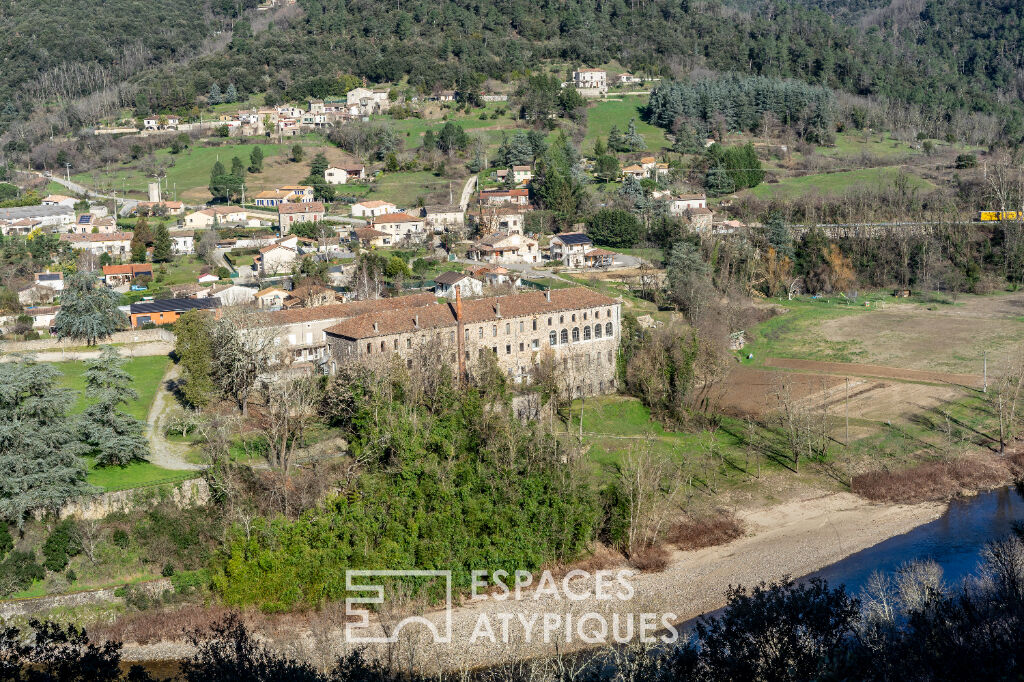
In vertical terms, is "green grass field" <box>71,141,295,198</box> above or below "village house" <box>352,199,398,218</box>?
above

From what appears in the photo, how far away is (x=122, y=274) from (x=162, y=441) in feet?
87.3

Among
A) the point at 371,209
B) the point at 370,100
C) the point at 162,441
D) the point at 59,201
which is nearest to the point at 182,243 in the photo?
the point at 371,209

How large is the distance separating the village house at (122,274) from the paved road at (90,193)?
59.0 ft

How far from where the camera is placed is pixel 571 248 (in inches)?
2290

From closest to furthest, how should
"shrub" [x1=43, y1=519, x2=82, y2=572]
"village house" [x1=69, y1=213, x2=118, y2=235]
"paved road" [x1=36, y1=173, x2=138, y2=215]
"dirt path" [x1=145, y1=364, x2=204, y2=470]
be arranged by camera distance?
"shrub" [x1=43, y1=519, x2=82, y2=572]
"dirt path" [x1=145, y1=364, x2=204, y2=470]
"village house" [x1=69, y1=213, x2=118, y2=235]
"paved road" [x1=36, y1=173, x2=138, y2=215]

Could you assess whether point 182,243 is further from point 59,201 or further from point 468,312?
point 468,312

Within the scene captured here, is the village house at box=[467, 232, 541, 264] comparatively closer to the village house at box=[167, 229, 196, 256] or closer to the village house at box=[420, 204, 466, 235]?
the village house at box=[420, 204, 466, 235]

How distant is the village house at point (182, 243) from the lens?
208 ft

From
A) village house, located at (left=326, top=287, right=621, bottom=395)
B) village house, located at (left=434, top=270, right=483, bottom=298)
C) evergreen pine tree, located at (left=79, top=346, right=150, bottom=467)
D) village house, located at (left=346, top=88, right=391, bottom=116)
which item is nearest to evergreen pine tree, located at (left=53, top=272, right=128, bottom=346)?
evergreen pine tree, located at (left=79, top=346, right=150, bottom=467)

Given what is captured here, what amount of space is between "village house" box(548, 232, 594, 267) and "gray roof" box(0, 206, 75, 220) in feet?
118

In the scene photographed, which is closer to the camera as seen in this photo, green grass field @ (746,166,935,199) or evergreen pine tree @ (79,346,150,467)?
evergreen pine tree @ (79,346,150,467)

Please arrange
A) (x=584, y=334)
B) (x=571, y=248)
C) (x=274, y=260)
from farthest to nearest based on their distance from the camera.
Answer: (x=571, y=248), (x=274, y=260), (x=584, y=334)

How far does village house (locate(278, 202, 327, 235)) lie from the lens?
218 feet

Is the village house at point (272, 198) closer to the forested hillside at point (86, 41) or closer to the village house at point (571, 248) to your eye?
the village house at point (571, 248)
